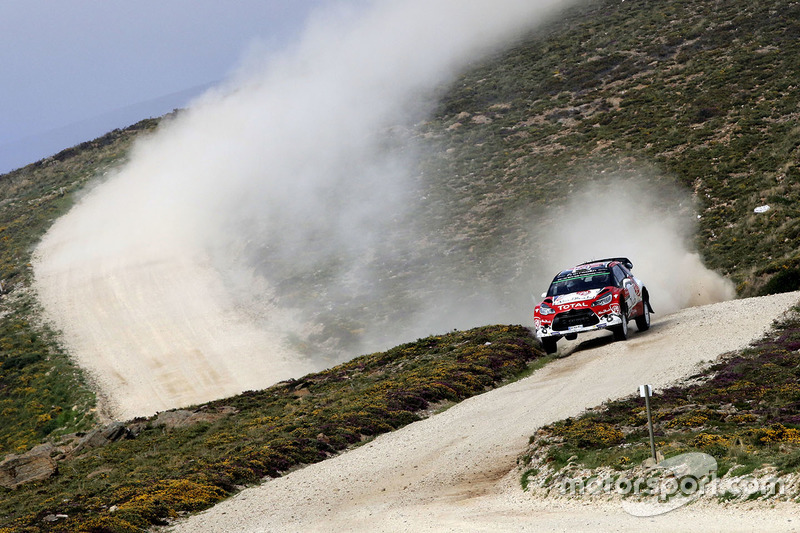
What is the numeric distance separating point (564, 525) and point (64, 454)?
20.1m

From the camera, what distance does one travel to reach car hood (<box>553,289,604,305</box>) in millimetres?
23781

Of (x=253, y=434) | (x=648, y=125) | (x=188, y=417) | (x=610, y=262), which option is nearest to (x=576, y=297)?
(x=610, y=262)

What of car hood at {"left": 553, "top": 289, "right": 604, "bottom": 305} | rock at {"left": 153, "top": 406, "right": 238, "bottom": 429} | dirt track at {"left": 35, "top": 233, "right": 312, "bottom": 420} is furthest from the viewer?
dirt track at {"left": 35, "top": 233, "right": 312, "bottom": 420}

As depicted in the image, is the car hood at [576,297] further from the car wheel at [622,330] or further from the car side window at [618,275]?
the car wheel at [622,330]

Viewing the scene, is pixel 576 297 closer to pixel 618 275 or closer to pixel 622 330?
pixel 622 330

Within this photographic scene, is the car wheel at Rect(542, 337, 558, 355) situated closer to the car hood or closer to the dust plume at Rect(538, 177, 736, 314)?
the car hood

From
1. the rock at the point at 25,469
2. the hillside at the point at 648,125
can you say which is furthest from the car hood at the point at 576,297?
the rock at the point at 25,469

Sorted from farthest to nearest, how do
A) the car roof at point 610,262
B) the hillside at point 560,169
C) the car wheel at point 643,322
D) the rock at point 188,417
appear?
the hillside at point 560,169, the rock at point 188,417, the car roof at point 610,262, the car wheel at point 643,322

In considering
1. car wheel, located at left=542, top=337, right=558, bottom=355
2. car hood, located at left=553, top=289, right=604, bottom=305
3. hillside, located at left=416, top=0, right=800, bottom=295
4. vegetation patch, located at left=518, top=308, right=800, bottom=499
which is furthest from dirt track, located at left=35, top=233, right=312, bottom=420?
vegetation patch, located at left=518, top=308, right=800, bottom=499

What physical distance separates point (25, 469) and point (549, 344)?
50.0ft

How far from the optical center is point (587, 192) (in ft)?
173

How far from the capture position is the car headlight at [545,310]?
952 inches

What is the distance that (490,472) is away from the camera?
15305 mm

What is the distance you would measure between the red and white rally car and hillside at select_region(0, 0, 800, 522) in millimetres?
2351
